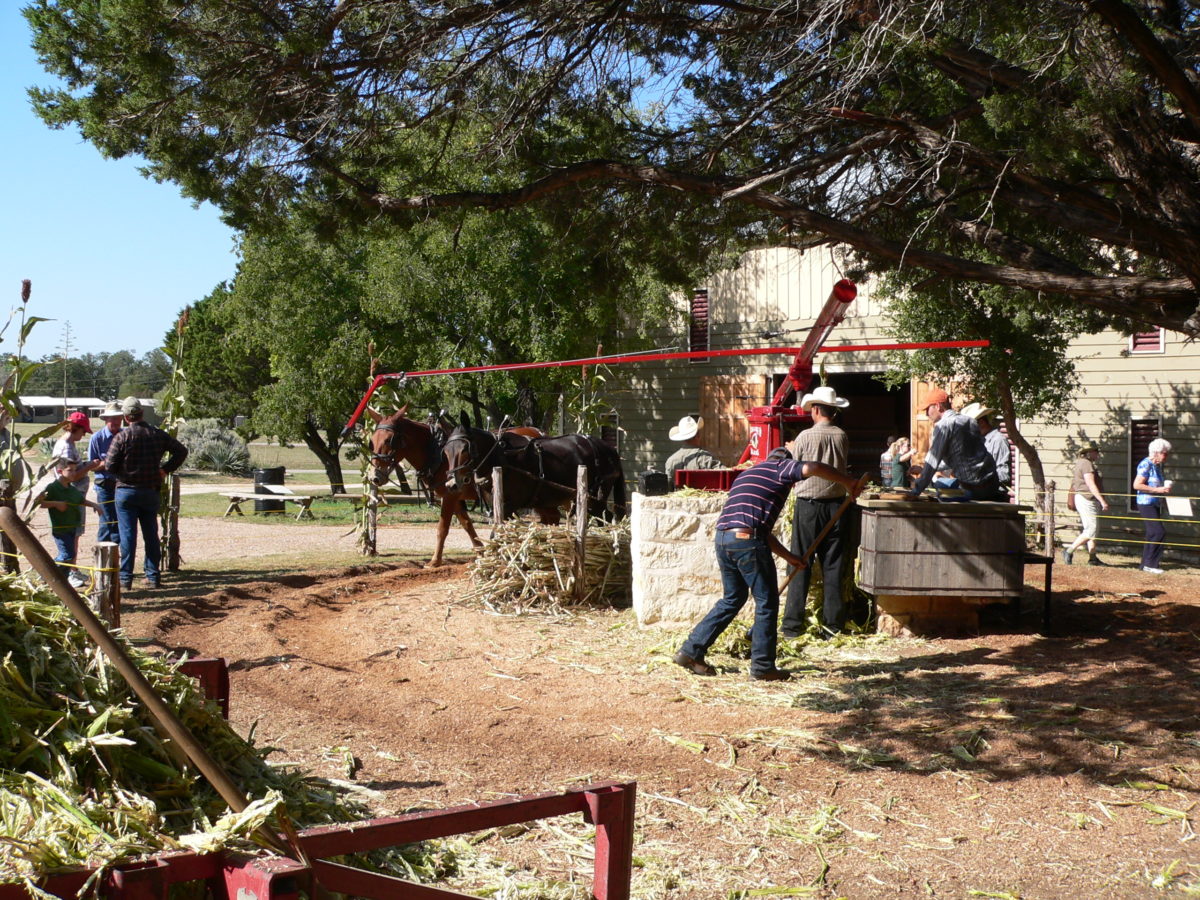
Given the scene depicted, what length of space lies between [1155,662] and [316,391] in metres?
20.1

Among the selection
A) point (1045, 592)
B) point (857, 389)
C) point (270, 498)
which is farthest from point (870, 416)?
point (1045, 592)

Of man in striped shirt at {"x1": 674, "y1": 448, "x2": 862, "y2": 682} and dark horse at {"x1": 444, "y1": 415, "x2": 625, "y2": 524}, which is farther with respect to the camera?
dark horse at {"x1": 444, "y1": 415, "x2": 625, "y2": 524}

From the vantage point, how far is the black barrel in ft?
74.7

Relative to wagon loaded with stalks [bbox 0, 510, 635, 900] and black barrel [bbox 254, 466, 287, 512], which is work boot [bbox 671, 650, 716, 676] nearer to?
wagon loaded with stalks [bbox 0, 510, 635, 900]

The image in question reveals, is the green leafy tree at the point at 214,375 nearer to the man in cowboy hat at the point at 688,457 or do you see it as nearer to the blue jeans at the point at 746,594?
the man in cowboy hat at the point at 688,457

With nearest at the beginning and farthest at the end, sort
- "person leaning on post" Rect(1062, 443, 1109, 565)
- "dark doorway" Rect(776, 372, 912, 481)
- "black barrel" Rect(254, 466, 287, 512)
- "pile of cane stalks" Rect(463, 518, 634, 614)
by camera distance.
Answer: "pile of cane stalks" Rect(463, 518, 634, 614) → "person leaning on post" Rect(1062, 443, 1109, 565) → "black barrel" Rect(254, 466, 287, 512) → "dark doorway" Rect(776, 372, 912, 481)

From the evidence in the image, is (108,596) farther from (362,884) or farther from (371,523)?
(371,523)

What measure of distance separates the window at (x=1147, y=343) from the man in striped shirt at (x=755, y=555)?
1219 cm

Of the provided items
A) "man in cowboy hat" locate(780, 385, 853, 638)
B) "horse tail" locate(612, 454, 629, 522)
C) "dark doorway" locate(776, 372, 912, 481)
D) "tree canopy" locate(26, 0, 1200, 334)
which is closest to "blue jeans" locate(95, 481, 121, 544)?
"tree canopy" locate(26, 0, 1200, 334)

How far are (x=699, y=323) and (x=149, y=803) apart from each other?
22.3m

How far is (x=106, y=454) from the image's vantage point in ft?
38.7

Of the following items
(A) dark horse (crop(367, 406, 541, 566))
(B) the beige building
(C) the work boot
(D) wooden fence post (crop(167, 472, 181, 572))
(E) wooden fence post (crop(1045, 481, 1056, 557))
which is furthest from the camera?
(B) the beige building

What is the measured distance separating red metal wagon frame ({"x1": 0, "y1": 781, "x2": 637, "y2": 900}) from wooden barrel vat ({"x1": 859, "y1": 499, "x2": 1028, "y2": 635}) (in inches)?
248

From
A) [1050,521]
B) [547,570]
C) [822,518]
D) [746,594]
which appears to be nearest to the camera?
[746,594]
